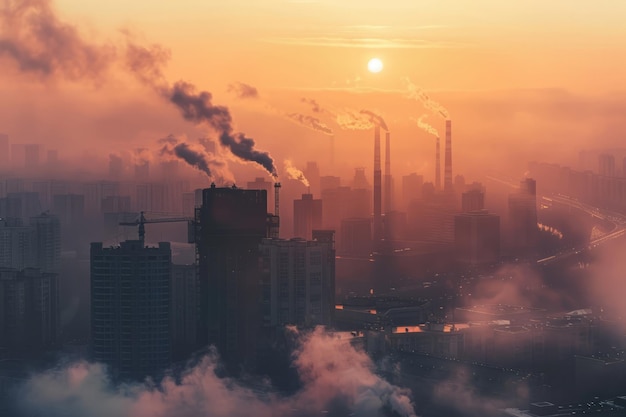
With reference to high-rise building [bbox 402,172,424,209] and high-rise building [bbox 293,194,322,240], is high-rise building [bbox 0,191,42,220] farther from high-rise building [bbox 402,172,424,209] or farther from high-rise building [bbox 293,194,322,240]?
high-rise building [bbox 402,172,424,209]

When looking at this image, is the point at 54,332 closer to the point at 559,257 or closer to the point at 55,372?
the point at 55,372

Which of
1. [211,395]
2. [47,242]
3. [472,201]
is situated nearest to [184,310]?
[211,395]

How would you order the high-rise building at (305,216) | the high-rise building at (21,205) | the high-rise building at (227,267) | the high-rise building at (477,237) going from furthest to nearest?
the high-rise building at (477,237)
the high-rise building at (21,205)
the high-rise building at (305,216)
the high-rise building at (227,267)

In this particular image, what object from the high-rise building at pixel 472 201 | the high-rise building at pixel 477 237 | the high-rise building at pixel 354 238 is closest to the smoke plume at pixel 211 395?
the high-rise building at pixel 354 238

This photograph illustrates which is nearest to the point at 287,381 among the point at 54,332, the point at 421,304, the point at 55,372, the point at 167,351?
the point at 167,351

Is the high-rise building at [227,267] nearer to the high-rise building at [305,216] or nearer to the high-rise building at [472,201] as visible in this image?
the high-rise building at [305,216]

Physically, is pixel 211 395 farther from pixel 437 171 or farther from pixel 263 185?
pixel 437 171

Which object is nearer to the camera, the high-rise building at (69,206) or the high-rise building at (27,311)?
the high-rise building at (27,311)
